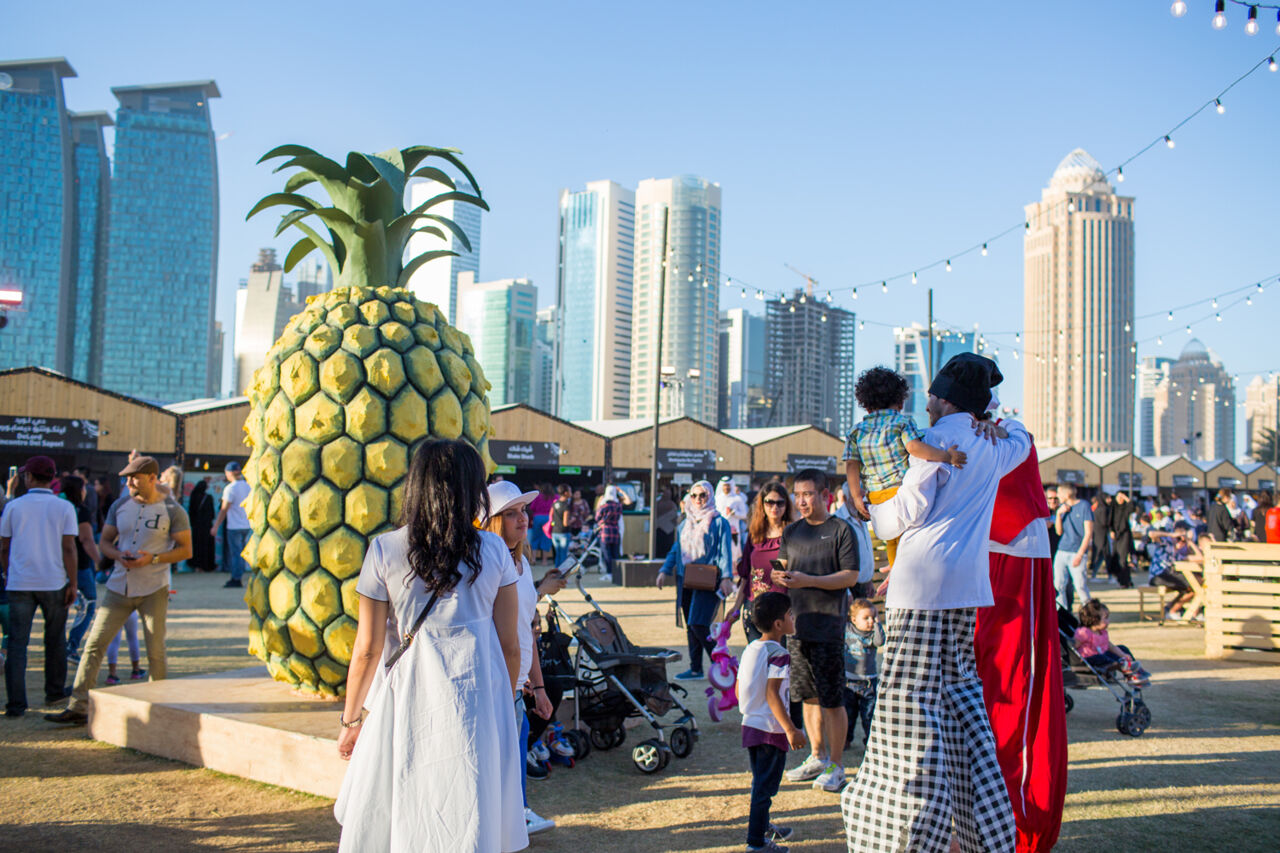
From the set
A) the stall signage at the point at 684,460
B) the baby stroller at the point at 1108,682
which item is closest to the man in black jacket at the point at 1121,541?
the baby stroller at the point at 1108,682

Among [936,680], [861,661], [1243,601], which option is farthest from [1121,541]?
[936,680]

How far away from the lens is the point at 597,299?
134m

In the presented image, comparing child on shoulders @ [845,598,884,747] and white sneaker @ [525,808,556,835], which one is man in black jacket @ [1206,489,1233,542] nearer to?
child on shoulders @ [845,598,884,747]

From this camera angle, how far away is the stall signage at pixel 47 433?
20.3 meters

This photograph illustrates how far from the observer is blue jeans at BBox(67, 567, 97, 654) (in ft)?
25.8

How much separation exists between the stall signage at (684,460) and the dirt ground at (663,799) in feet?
75.4

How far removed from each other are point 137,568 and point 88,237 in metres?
172

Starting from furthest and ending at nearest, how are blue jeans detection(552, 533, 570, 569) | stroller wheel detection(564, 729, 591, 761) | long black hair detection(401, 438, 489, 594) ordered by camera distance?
→ blue jeans detection(552, 533, 570, 569), stroller wheel detection(564, 729, 591, 761), long black hair detection(401, 438, 489, 594)

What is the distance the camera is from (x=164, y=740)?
525cm

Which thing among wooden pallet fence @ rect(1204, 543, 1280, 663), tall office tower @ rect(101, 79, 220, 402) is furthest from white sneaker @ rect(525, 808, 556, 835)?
tall office tower @ rect(101, 79, 220, 402)

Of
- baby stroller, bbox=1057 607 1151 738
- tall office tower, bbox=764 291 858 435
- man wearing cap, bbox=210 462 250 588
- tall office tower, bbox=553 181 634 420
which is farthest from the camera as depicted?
tall office tower, bbox=764 291 858 435

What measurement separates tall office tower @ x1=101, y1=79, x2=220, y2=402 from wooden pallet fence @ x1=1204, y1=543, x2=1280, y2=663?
166 m

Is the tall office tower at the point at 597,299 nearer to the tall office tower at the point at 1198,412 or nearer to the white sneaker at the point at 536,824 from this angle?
the white sneaker at the point at 536,824

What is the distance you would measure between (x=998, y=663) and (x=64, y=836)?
422cm
